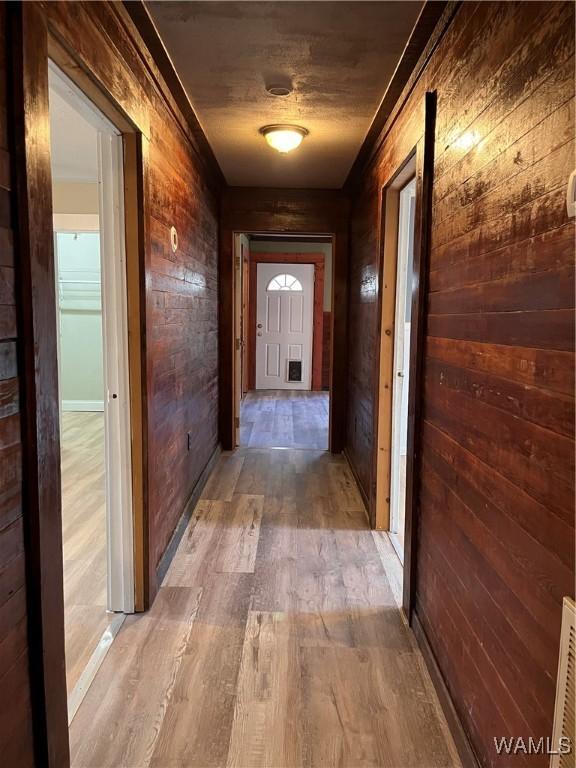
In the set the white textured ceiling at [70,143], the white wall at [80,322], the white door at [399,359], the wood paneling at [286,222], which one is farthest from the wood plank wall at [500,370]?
the white wall at [80,322]

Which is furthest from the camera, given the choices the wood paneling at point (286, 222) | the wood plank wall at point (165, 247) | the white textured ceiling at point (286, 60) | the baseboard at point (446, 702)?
the wood paneling at point (286, 222)

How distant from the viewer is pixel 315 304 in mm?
7938

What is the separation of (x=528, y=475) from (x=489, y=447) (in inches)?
8.7

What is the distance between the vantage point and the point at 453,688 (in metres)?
1.58

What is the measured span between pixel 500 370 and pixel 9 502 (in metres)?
1.16

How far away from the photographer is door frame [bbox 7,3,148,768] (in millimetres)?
1091

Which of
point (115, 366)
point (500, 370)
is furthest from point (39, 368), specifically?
point (500, 370)

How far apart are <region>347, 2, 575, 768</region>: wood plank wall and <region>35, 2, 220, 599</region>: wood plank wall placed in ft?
3.54

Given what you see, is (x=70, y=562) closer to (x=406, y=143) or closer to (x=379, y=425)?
(x=379, y=425)

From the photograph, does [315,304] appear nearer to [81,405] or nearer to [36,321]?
[81,405]

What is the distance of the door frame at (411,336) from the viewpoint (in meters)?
1.90

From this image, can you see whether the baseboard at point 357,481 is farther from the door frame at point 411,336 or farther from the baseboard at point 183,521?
the baseboard at point 183,521

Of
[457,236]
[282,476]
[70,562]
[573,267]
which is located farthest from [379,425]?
[573,267]

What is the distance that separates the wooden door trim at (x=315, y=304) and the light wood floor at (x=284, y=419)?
1.19 ft
